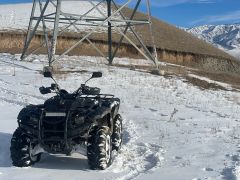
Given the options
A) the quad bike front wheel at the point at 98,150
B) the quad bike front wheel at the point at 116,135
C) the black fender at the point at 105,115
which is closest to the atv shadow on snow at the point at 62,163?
the quad bike front wheel at the point at 98,150

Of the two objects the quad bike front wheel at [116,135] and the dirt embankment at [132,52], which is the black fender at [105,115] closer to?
the quad bike front wheel at [116,135]

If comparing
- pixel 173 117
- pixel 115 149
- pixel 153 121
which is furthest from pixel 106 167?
pixel 173 117

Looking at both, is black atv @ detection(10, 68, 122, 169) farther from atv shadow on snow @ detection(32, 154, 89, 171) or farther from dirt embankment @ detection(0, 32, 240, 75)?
dirt embankment @ detection(0, 32, 240, 75)

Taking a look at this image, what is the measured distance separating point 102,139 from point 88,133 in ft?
0.78

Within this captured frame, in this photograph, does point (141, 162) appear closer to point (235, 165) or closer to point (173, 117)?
point (235, 165)

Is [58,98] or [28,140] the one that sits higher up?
[58,98]

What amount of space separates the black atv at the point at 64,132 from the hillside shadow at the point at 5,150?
0.97 ft

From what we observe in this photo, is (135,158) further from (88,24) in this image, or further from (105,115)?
(88,24)

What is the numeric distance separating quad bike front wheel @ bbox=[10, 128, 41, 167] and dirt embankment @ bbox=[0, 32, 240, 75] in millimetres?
25787

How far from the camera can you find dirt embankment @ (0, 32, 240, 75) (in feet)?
131

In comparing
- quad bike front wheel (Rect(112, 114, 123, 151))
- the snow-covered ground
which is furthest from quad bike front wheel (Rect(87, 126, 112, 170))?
quad bike front wheel (Rect(112, 114, 123, 151))

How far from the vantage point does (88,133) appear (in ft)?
28.5

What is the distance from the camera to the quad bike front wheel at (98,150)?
8594 millimetres

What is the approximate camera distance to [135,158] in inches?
378
